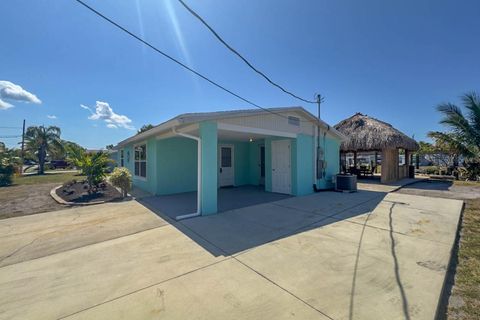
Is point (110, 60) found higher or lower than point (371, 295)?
higher

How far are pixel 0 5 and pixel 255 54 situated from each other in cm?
589

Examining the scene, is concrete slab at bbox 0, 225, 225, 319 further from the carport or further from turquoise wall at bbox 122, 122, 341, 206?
turquoise wall at bbox 122, 122, 341, 206

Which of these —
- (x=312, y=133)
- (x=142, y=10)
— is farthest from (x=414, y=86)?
(x=142, y=10)

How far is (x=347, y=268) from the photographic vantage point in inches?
125

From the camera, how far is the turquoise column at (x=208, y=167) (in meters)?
6.16

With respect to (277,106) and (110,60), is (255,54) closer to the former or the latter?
(277,106)

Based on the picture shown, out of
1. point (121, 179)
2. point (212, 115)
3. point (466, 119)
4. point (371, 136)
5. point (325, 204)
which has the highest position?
point (371, 136)

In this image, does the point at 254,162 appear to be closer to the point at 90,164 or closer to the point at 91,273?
the point at 90,164

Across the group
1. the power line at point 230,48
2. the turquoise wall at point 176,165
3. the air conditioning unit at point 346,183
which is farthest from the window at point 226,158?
the air conditioning unit at point 346,183

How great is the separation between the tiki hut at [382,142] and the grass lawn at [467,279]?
8.59 metres

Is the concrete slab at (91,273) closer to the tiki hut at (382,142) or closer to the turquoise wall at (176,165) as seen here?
the turquoise wall at (176,165)

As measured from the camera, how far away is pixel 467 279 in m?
2.92

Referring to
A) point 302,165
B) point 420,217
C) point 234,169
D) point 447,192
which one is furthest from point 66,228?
point 447,192

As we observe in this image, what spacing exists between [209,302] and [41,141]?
31.2 meters
